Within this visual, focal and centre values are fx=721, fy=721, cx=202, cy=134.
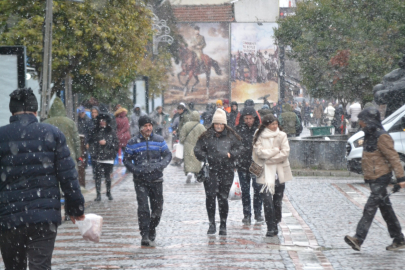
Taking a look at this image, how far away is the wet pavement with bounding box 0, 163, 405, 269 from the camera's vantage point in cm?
774

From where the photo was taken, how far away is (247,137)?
34.8ft

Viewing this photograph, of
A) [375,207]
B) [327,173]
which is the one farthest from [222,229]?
[327,173]

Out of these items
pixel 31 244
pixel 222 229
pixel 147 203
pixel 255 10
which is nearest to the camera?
pixel 31 244

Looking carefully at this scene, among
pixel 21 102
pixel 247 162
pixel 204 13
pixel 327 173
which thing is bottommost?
pixel 327 173

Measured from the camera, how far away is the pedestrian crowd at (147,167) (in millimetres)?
5176

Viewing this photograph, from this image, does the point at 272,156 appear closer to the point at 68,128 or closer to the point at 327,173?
the point at 68,128

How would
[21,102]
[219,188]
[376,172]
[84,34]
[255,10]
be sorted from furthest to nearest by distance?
[255,10]
[84,34]
[219,188]
[376,172]
[21,102]

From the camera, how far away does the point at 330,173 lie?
18.4m

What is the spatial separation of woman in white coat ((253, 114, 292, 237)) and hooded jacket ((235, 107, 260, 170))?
1161 mm

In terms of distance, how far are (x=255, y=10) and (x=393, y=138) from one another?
5291 centimetres

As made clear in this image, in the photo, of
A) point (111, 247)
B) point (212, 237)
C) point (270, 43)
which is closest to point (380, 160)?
point (212, 237)

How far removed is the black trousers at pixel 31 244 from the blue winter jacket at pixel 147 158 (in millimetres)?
3679

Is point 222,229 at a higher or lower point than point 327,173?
higher

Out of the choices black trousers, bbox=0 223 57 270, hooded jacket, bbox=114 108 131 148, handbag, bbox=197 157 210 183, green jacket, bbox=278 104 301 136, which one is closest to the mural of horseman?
green jacket, bbox=278 104 301 136
